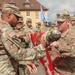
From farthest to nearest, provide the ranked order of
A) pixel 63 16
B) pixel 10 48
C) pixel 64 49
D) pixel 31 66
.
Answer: pixel 63 16
pixel 64 49
pixel 31 66
pixel 10 48

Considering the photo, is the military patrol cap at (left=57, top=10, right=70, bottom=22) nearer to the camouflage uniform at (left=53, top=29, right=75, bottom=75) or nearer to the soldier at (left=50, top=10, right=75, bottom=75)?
the soldier at (left=50, top=10, right=75, bottom=75)

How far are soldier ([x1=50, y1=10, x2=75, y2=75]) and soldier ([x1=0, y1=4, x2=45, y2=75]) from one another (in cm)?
198

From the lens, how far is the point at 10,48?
5.21 meters

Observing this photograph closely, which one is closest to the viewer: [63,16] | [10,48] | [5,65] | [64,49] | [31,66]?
[10,48]

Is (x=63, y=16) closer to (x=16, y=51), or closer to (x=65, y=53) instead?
(x=65, y=53)

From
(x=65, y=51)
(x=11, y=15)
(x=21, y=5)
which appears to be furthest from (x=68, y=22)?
(x=21, y=5)

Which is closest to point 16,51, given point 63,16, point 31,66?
point 31,66

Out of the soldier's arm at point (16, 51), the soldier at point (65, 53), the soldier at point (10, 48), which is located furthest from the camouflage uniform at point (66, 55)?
the soldier's arm at point (16, 51)

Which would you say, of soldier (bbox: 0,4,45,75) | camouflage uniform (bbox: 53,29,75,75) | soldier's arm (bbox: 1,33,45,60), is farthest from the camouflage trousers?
camouflage uniform (bbox: 53,29,75,75)

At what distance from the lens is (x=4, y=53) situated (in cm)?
546

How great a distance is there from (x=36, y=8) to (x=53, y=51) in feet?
286

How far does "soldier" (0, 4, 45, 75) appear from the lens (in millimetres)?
5250

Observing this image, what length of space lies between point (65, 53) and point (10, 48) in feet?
8.16

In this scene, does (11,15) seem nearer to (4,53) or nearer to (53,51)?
(4,53)
